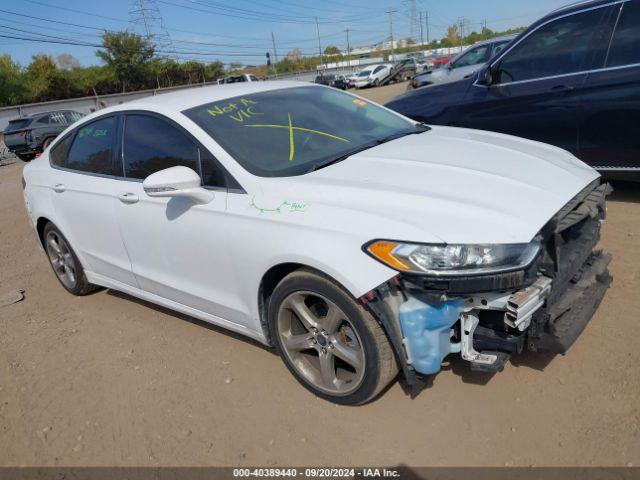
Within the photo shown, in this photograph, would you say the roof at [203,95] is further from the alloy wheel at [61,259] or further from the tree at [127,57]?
the tree at [127,57]

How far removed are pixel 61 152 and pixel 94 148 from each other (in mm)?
689

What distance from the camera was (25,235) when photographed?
7.08m

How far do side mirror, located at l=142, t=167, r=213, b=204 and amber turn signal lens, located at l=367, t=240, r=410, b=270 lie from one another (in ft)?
3.63

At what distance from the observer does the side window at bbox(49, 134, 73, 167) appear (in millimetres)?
4273

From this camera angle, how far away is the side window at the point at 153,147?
310cm

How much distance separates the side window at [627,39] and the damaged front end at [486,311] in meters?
2.63

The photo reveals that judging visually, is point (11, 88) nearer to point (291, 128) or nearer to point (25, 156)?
point (25, 156)

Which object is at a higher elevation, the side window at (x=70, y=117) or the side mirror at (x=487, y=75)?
the side mirror at (x=487, y=75)

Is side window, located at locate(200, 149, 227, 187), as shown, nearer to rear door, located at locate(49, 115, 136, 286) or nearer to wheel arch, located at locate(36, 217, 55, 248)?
rear door, located at locate(49, 115, 136, 286)

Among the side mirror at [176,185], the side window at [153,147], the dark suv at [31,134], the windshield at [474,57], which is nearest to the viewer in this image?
the side mirror at [176,185]

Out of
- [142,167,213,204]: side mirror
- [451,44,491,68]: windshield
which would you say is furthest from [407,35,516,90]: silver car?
[142,167,213,204]: side mirror

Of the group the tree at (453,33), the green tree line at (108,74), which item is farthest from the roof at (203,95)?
the tree at (453,33)

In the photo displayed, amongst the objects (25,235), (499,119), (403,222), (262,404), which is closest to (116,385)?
(262,404)

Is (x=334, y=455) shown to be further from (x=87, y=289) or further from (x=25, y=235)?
(x=25, y=235)
